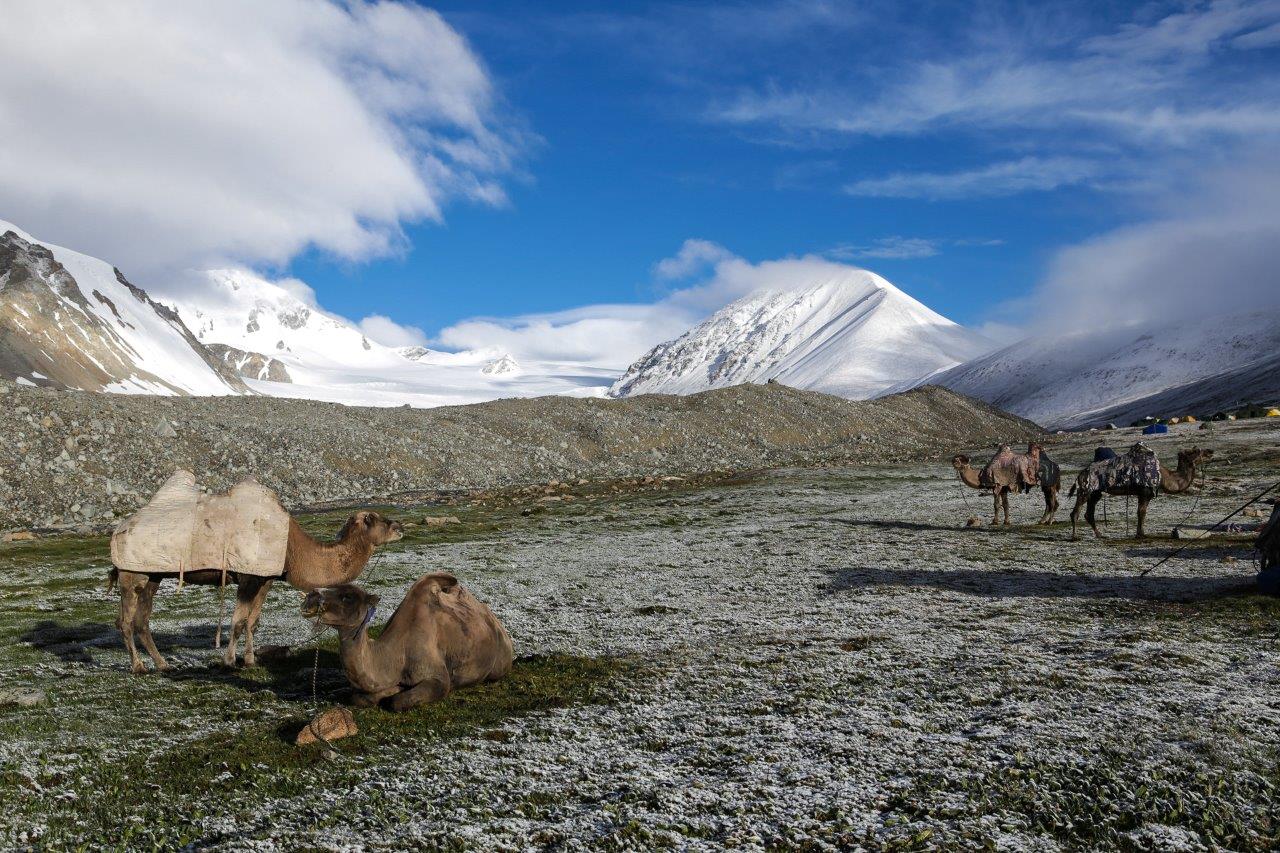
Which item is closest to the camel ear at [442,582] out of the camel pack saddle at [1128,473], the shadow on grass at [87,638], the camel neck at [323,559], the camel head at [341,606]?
the camel head at [341,606]

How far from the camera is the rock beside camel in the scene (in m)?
8.23

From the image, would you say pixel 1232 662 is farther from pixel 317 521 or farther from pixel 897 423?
pixel 897 423

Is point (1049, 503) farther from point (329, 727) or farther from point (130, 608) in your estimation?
point (130, 608)

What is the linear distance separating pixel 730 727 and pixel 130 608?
864 centimetres

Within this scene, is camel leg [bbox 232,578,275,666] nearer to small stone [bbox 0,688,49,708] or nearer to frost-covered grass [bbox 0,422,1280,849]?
frost-covered grass [bbox 0,422,1280,849]

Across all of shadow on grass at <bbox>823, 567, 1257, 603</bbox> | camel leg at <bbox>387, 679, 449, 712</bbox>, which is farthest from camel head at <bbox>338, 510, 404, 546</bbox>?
shadow on grass at <bbox>823, 567, 1257, 603</bbox>

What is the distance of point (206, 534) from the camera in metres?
11.4

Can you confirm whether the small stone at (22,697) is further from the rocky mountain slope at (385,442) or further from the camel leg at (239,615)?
the rocky mountain slope at (385,442)

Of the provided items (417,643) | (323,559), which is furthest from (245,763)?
(323,559)

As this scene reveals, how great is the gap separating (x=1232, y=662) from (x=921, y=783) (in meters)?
5.79

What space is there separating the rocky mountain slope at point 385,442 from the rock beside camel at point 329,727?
30.1m

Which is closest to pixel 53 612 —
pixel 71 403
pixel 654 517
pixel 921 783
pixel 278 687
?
pixel 278 687

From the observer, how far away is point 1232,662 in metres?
10.1

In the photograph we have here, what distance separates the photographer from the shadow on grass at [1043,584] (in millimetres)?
14258
